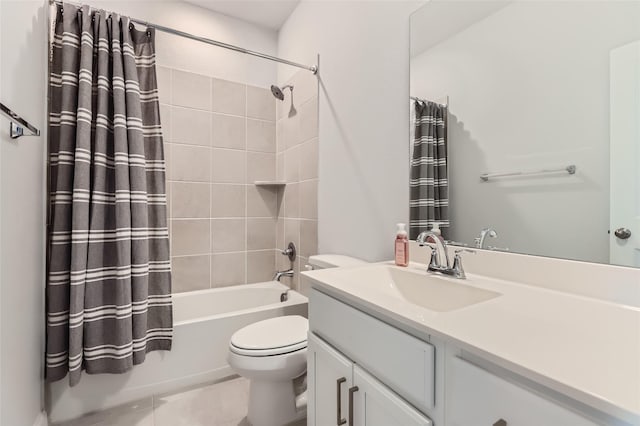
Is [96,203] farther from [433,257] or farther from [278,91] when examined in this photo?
[433,257]

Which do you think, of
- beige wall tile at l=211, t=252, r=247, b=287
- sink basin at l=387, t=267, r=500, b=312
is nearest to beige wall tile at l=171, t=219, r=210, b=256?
beige wall tile at l=211, t=252, r=247, b=287

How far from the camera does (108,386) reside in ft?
5.25

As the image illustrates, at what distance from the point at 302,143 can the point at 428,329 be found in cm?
182

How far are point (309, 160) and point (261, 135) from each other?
0.67m

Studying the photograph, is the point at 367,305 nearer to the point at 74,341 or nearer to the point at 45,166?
the point at 74,341

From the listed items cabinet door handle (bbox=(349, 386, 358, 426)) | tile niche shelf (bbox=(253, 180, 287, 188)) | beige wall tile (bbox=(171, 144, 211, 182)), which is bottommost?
cabinet door handle (bbox=(349, 386, 358, 426))

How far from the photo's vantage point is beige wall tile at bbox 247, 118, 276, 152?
8.32 feet

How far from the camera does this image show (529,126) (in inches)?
37.6

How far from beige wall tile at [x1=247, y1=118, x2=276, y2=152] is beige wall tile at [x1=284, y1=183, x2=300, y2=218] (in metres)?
0.43

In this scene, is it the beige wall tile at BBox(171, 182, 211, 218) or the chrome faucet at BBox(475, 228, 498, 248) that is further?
the beige wall tile at BBox(171, 182, 211, 218)

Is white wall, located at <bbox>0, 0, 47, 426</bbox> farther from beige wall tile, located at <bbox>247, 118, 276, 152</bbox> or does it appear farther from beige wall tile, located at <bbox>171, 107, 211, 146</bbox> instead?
beige wall tile, located at <bbox>247, 118, 276, 152</bbox>

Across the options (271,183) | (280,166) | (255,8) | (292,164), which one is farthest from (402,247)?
(255,8)

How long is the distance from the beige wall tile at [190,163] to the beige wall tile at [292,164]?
61 cm

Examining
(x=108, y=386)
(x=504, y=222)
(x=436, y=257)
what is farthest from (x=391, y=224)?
(x=108, y=386)
